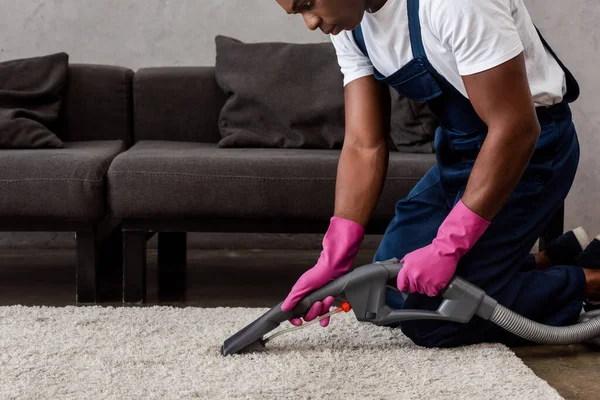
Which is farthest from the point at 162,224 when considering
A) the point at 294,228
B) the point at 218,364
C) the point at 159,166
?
the point at 218,364

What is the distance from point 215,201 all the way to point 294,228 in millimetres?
235

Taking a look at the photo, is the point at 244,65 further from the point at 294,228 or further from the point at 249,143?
the point at 294,228

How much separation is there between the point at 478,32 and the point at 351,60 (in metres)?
0.42

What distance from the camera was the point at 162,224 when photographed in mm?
2117

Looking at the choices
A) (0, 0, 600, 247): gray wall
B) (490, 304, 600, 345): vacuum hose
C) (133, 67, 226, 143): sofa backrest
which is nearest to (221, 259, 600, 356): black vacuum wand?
(490, 304, 600, 345): vacuum hose

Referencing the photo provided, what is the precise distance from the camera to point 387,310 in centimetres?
154

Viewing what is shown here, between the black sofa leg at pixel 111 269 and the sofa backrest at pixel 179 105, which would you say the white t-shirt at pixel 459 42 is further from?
the sofa backrest at pixel 179 105

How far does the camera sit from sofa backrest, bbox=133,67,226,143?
9.14ft

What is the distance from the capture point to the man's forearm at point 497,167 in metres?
1.40

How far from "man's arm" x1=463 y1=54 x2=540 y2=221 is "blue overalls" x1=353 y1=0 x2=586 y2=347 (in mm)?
173

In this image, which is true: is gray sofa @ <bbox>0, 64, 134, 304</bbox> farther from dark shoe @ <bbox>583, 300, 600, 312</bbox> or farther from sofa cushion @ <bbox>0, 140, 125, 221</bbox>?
dark shoe @ <bbox>583, 300, 600, 312</bbox>

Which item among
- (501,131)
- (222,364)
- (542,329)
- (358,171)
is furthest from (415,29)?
(222,364)

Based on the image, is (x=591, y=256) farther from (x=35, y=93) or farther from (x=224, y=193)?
(x=35, y=93)

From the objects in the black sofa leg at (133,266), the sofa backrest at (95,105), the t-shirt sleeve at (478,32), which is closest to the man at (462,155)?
the t-shirt sleeve at (478,32)
